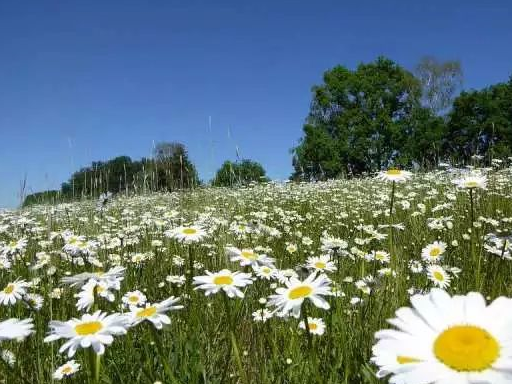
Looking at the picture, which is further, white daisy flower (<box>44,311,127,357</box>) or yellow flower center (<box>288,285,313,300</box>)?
yellow flower center (<box>288,285,313,300</box>)

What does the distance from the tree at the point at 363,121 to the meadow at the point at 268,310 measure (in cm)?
2807

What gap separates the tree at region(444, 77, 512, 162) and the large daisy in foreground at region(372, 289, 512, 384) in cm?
3664

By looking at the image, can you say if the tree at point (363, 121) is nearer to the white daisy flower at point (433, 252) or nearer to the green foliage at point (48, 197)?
the green foliage at point (48, 197)

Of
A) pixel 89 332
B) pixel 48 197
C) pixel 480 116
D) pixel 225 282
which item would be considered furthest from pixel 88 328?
pixel 480 116

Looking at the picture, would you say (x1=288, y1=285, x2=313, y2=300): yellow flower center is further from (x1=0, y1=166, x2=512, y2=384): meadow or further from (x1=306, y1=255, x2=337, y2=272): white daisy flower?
(x1=306, y1=255, x2=337, y2=272): white daisy flower

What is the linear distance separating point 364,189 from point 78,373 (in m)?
8.00

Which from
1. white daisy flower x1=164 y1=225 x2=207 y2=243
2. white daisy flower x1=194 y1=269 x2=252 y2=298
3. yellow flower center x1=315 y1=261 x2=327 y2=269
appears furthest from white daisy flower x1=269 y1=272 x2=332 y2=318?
white daisy flower x1=164 y1=225 x2=207 y2=243

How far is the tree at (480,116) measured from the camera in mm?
34684

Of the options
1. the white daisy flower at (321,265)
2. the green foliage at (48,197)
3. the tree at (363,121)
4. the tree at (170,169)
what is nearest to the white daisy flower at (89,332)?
the white daisy flower at (321,265)

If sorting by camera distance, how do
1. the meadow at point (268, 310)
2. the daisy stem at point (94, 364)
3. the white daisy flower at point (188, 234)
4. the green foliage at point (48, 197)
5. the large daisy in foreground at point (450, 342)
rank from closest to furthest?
the large daisy in foreground at point (450, 342) < the meadow at point (268, 310) < the daisy stem at point (94, 364) < the white daisy flower at point (188, 234) < the green foliage at point (48, 197)

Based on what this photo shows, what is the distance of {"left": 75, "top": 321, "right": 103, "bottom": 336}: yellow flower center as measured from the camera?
4.48 ft

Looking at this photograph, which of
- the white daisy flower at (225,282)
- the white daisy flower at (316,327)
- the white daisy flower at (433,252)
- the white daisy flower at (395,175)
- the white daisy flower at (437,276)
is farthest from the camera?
the white daisy flower at (433,252)

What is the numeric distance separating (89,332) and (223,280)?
62 centimetres

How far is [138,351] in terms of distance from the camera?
2.38m
